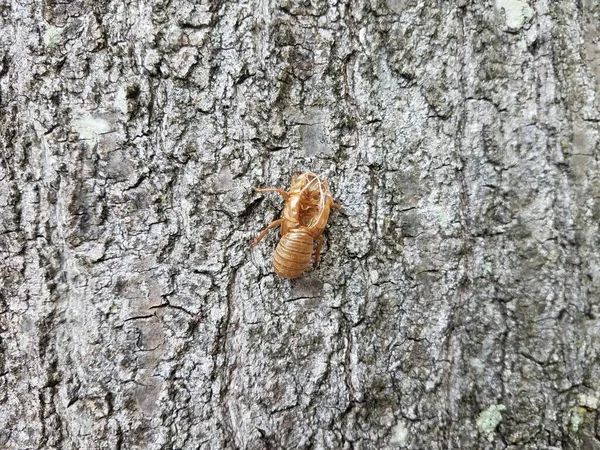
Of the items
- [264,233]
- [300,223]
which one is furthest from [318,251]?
[264,233]

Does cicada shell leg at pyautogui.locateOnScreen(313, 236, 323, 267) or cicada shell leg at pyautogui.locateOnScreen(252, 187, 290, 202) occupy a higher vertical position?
cicada shell leg at pyautogui.locateOnScreen(252, 187, 290, 202)

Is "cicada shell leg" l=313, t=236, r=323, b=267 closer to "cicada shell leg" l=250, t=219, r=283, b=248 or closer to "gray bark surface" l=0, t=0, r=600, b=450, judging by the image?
"gray bark surface" l=0, t=0, r=600, b=450

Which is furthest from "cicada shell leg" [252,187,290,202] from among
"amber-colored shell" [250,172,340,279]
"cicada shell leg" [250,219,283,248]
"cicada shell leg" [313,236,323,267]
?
"cicada shell leg" [313,236,323,267]

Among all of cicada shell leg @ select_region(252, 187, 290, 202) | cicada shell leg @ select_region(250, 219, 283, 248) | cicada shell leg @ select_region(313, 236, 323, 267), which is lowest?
cicada shell leg @ select_region(313, 236, 323, 267)

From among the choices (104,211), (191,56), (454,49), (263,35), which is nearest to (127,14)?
(191,56)

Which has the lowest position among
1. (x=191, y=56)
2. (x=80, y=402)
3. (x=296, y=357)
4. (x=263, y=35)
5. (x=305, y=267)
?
(x=80, y=402)

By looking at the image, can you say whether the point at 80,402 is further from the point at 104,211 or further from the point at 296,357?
the point at 296,357

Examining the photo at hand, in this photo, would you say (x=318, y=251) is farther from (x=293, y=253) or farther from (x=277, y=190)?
(x=277, y=190)
